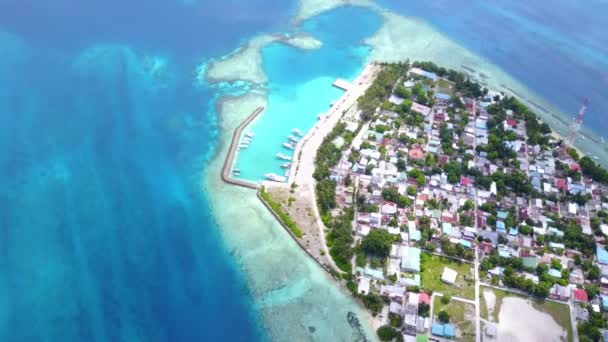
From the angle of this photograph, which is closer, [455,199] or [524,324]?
[524,324]

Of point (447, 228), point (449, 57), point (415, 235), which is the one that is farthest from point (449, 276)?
point (449, 57)

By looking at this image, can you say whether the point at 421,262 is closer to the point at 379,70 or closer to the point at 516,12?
the point at 379,70

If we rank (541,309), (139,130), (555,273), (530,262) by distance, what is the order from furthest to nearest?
(139,130) → (530,262) → (555,273) → (541,309)

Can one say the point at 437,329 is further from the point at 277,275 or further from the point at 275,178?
the point at 275,178

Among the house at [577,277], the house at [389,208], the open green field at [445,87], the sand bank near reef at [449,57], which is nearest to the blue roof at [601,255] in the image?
the house at [577,277]

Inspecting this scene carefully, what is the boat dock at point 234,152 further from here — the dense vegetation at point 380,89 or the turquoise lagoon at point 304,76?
the dense vegetation at point 380,89

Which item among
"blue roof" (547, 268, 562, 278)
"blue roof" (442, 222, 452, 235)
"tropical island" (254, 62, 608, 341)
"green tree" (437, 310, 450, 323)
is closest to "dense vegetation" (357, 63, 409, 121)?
"tropical island" (254, 62, 608, 341)
